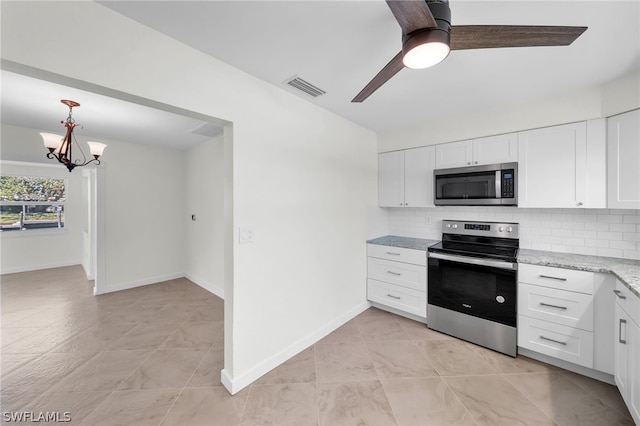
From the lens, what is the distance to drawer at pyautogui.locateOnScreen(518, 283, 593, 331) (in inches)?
76.6

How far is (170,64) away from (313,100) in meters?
1.27

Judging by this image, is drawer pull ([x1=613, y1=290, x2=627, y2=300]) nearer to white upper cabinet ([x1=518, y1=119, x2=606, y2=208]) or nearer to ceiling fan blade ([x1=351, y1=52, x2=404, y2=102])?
white upper cabinet ([x1=518, y1=119, x2=606, y2=208])

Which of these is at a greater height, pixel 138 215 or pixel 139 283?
pixel 138 215

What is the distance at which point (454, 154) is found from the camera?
9.30 ft

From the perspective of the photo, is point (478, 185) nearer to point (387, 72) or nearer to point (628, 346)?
point (628, 346)

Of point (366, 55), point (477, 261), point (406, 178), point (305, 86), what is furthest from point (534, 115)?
point (305, 86)

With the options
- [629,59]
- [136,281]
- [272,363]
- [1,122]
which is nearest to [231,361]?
[272,363]

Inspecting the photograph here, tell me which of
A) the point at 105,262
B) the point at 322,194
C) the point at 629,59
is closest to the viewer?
the point at 629,59

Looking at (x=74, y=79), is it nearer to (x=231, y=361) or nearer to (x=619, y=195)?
(x=231, y=361)

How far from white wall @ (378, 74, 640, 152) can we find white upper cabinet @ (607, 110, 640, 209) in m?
0.11

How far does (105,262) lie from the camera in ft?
12.8

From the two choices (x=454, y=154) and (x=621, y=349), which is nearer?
(x=621, y=349)

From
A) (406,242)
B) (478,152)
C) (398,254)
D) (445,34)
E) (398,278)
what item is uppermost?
(445,34)

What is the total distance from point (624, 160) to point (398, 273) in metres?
2.19
